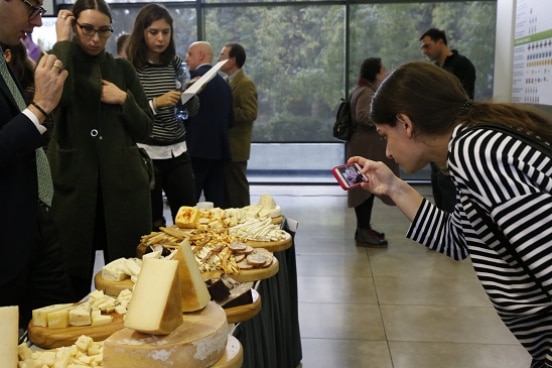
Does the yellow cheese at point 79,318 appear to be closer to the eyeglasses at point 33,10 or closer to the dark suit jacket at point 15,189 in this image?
the dark suit jacket at point 15,189

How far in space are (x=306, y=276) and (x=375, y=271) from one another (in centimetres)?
51

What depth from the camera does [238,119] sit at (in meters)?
5.34

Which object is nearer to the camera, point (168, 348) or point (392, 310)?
point (168, 348)

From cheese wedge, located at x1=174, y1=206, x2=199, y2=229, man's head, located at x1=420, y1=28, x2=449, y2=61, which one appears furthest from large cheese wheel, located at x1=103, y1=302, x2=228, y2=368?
man's head, located at x1=420, y1=28, x2=449, y2=61

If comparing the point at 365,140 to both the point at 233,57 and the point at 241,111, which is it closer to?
the point at 241,111

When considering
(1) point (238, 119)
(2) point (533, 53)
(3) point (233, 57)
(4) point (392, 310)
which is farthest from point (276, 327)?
(2) point (533, 53)

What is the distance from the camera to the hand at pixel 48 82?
1.74 metres

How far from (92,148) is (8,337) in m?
1.31

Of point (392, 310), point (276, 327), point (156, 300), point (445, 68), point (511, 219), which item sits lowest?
point (392, 310)

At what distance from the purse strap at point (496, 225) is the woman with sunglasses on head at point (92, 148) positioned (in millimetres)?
1454

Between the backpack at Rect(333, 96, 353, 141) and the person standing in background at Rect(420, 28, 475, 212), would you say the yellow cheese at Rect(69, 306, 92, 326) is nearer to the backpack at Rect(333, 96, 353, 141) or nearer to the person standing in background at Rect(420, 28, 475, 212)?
the backpack at Rect(333, 96, 353, 141)

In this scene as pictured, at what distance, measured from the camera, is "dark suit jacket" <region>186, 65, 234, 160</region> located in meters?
4.75

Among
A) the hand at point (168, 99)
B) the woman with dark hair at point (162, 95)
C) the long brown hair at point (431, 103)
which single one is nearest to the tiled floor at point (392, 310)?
the woman with dark hair at point (162, 95)

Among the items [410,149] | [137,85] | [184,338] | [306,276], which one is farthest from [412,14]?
[184,338]
